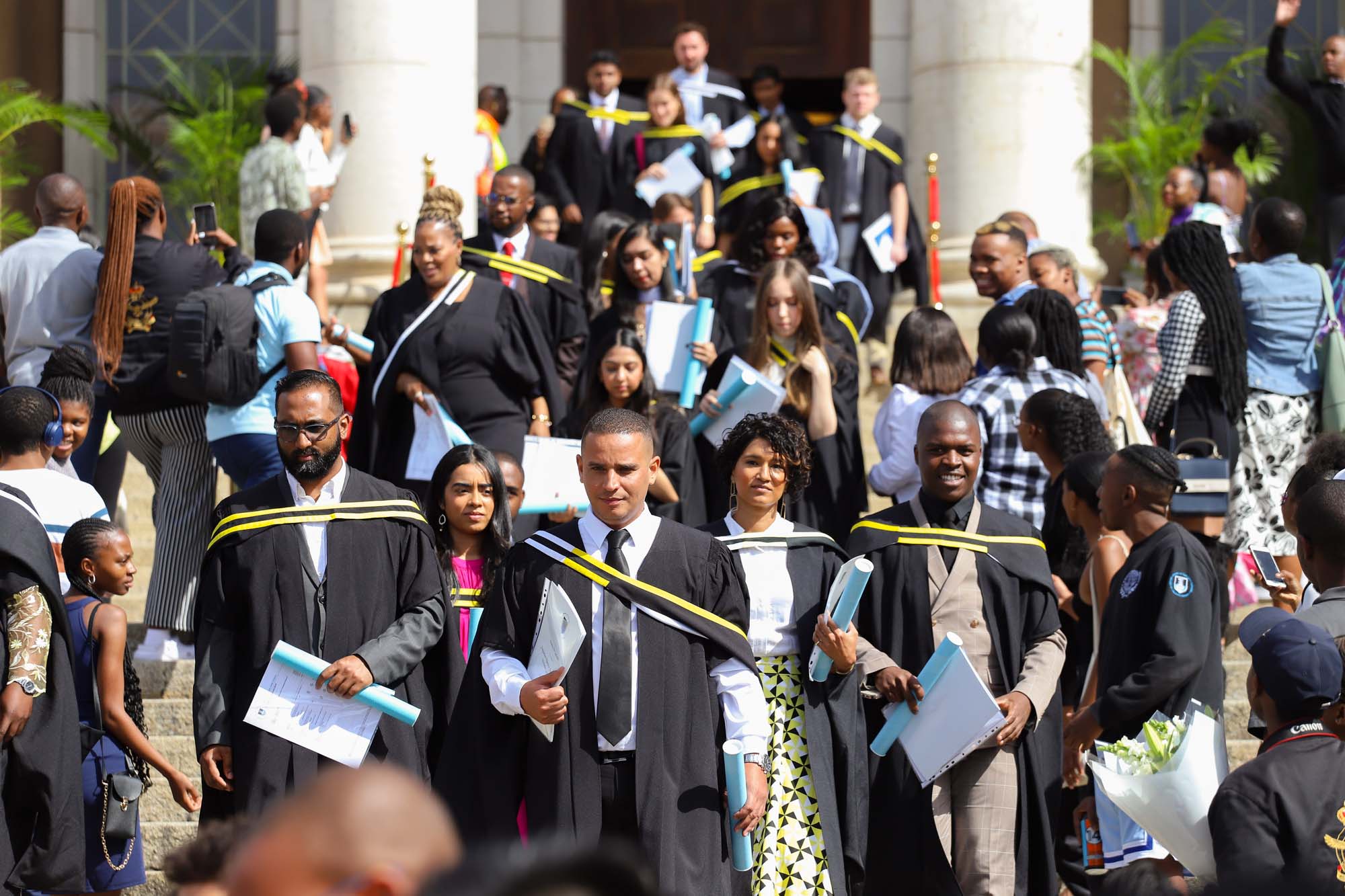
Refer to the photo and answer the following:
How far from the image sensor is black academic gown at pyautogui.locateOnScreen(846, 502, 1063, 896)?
253 inches

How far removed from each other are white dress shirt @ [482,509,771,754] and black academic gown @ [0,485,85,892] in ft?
4.81

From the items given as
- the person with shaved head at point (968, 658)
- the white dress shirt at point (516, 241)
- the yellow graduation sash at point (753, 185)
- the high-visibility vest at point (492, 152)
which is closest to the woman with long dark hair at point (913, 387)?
the person with shaved head at point (968, 658)

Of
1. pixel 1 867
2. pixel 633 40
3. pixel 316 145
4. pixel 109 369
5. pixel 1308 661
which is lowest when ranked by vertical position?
pixel 1 867

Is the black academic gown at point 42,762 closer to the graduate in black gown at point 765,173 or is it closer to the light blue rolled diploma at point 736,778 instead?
the light blue rolled diploma at point 736,778

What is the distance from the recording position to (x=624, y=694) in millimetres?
5730

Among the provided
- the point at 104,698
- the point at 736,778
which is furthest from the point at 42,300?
the point at 736,778

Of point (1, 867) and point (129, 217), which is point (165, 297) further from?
point (1, 867)

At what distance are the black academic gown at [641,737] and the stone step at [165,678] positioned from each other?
3.00 meters

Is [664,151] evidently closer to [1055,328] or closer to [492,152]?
[492,152]

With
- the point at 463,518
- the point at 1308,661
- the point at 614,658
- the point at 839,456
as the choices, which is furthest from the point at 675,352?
the point at 1308,661

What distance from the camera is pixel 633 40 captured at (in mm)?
18000

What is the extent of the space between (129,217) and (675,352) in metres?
2.52

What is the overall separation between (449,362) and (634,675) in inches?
128

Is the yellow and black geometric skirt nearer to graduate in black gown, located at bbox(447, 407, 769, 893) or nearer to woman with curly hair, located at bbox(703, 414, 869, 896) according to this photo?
woman with curly hair, located at bbox(703, 414, 869, 896)
